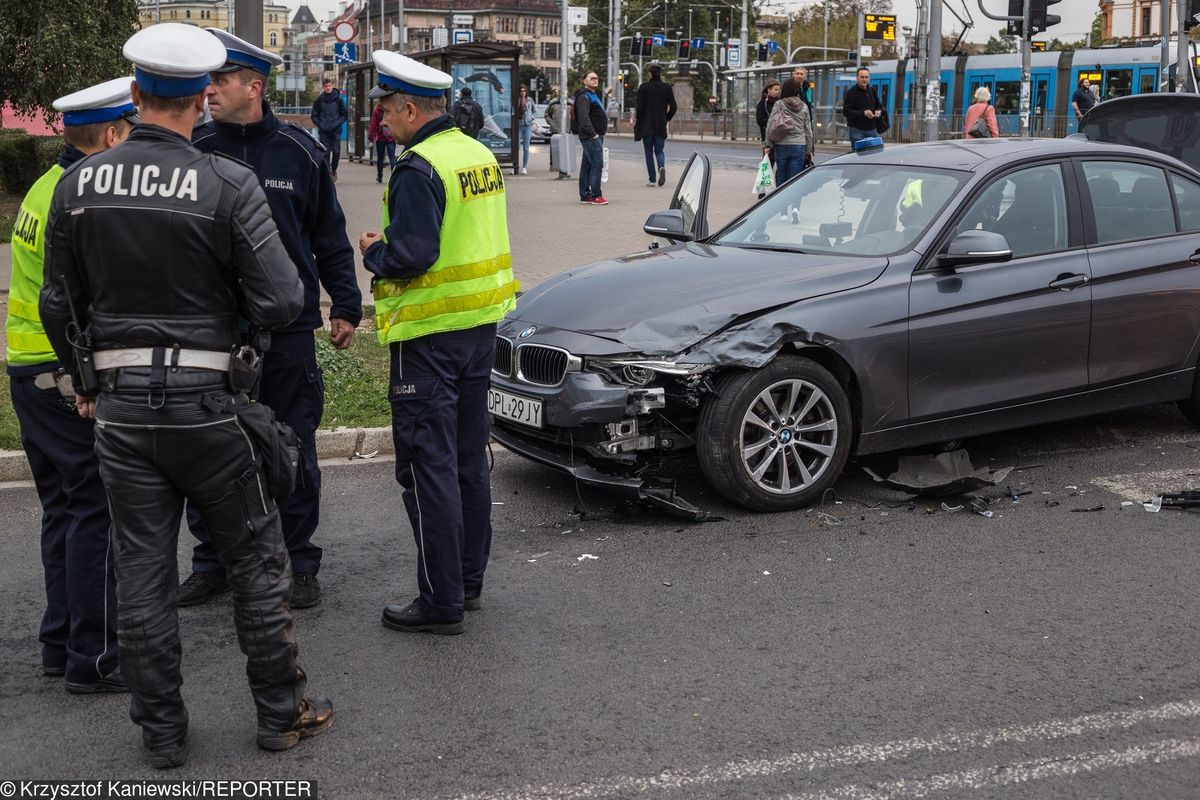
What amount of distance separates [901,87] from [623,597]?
145 ft

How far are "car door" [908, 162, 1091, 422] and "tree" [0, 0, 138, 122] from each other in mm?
17520

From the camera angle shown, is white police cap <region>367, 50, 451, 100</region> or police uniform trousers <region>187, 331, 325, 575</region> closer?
white police cap <region>367, 50, 451, 100</region>

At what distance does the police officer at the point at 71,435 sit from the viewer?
161 inches

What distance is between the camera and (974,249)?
6.20 m

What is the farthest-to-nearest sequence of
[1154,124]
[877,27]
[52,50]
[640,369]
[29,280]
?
1. [877,27]
2. [52,50]
3. [1154,124]
4. [640,369]
5. [29,280]

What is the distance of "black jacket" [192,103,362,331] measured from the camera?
466 centimetres

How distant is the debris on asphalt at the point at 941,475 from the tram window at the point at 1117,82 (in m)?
33.9

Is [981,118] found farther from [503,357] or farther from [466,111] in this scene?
[503,357]

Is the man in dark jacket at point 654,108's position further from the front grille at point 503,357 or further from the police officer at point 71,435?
the police officer at point 71,435

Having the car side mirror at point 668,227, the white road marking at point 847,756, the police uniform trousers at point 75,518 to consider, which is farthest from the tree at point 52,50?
the white road marking at point 847,756

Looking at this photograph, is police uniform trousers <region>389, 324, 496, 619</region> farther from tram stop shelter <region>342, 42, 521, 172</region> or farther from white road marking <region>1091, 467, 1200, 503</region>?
tram stop shelter <region>342, 42, 521, 172</region>

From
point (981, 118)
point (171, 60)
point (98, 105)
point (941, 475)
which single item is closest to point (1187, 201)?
point (941, 475)

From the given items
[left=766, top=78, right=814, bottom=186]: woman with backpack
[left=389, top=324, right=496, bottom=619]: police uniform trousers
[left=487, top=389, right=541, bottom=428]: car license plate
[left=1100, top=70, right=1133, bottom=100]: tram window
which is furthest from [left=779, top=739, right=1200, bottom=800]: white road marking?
[left=1100, top=70, right=1133, bottom=100]: tram window

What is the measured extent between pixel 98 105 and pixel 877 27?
1666 inches
